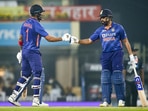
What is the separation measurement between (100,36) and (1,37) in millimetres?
9944

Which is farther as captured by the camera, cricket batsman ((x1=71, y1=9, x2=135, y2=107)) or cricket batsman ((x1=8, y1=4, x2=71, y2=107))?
cricket batsman ((x1=71, y1=9, x2=135, y2=107))

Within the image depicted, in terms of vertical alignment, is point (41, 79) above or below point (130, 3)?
below

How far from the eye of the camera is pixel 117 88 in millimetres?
12195

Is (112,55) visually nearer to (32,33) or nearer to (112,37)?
(112,37)

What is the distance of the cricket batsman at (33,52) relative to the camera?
39.0ft

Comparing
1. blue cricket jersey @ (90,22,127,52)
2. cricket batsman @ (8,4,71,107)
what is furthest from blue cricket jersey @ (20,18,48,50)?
blue cricket jersey @ (90,22,127,52)

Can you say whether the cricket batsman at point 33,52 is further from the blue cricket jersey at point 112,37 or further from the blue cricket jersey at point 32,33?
the blue cricket jersey at point 112,37

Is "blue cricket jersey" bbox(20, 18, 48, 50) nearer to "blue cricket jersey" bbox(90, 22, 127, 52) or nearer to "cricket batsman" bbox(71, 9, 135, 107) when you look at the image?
"cricket batsman" bbox(71, 9, 135, 107)

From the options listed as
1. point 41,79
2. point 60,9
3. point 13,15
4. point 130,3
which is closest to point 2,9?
point 13,15

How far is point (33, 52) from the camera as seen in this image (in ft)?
39.2

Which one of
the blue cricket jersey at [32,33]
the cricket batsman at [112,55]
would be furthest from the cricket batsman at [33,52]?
the cricket batsman at [112,55]

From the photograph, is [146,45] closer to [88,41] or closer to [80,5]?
[80,5]

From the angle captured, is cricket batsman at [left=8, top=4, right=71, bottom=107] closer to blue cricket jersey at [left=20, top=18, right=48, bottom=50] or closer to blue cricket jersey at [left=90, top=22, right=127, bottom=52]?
blue cricket jersey at [left=20, top=18, right=48, bottom=50]

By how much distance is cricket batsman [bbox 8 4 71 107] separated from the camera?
39.0 ft
